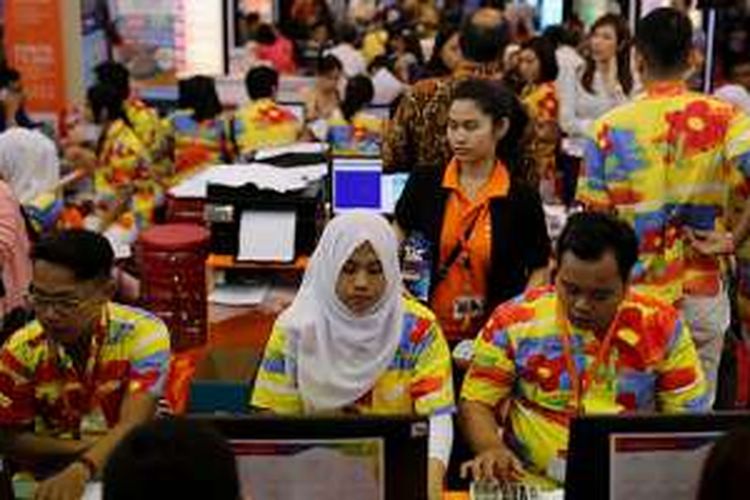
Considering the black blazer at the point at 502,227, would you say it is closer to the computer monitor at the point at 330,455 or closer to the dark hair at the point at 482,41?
the dark hair at the point at 482,41

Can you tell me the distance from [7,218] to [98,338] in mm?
1852

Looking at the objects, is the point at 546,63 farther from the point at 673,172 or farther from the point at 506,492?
the point at 506,492

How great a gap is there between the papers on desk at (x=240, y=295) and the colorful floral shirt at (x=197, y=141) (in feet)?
8.35

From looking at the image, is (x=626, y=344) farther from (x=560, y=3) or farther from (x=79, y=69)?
(x=560, y=3)

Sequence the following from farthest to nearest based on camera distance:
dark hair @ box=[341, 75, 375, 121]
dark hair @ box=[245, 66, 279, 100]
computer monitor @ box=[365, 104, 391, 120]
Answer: computer monitor @ box=[365, 104, 391, 120] → dark hair @ box=[341, 75, 375, 121] → dark hair @ box=[245, 66, 279, 100]

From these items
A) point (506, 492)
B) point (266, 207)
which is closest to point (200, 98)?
point (266, 207)

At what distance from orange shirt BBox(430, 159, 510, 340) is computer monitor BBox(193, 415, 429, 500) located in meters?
1.65

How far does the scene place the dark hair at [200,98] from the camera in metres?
7.52

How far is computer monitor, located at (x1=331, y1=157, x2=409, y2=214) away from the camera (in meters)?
4.86

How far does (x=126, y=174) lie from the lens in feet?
23.0

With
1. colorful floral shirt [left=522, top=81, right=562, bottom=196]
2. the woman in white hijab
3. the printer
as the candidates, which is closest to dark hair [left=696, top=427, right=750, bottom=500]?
the woman in white hijab

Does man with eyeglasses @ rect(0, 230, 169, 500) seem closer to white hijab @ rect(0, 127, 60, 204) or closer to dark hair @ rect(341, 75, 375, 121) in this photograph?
white hijab @ rect(0, 127, 60, 204)

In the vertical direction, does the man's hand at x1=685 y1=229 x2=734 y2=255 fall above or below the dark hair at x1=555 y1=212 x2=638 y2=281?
below

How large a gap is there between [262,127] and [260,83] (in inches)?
11.3
